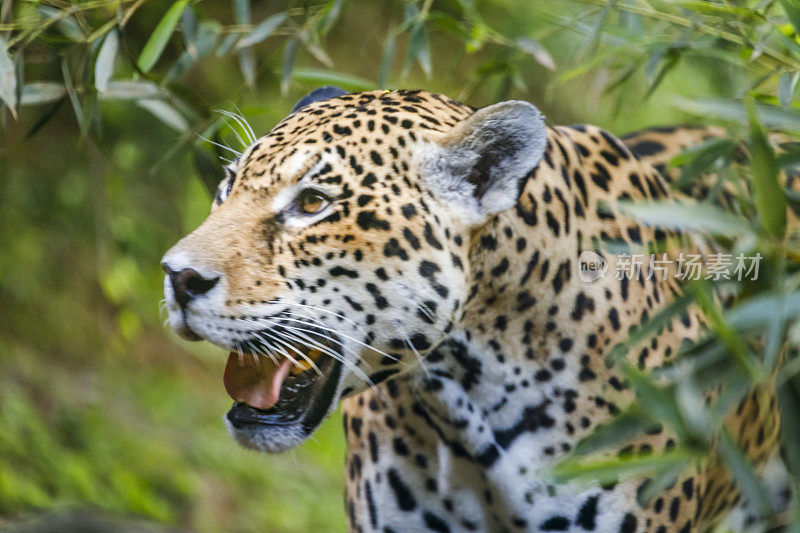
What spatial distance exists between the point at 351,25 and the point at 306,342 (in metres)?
5.42

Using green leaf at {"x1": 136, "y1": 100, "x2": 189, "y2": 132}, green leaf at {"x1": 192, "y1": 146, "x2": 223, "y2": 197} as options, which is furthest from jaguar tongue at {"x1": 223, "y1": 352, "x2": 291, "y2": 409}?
green leaf at {"x1": 136, "y1": 100, "x2": 189, "y2": 132}

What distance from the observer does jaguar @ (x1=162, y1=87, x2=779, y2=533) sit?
86.9 inches

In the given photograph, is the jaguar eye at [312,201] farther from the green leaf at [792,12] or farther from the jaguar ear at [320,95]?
the green leaf at [792,12]

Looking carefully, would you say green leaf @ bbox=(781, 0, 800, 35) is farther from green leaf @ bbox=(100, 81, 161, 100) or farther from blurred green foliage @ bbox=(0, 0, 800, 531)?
green leaf @ bbox=(100, 81, 161, 100)

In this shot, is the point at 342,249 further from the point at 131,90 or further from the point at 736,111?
the point at 131,90

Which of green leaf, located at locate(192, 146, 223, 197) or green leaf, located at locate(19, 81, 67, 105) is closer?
green leaf, located at locate(19, 81, 67, 105)

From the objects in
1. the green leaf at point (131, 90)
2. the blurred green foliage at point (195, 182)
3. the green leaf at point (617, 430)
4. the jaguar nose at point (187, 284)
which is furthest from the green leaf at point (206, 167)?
the green leaf at point (617, 430)

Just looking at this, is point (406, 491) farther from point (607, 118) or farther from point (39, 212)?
point (607, 118)

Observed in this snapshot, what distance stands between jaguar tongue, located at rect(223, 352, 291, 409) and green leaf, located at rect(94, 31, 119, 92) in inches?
34.6

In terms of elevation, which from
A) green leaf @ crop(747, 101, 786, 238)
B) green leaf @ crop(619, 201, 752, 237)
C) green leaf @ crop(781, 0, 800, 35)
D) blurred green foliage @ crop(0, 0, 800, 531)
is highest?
green leaf @ crop(781, 0, 800, 35)

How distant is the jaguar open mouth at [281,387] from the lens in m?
2.21

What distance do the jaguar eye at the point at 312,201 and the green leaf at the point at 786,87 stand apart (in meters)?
1.20

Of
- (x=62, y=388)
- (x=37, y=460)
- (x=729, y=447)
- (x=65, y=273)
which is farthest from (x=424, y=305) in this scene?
(x=65, y=273)

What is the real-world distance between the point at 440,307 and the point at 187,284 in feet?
2.09
